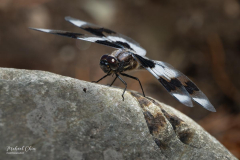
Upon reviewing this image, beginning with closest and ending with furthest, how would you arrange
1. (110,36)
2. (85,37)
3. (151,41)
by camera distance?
(85,37), (110,36), (151,41)

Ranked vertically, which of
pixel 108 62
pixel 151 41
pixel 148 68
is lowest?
pixel 151 41

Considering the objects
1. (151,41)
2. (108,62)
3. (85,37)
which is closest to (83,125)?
(108,62)

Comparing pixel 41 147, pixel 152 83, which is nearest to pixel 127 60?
pixel 41 147

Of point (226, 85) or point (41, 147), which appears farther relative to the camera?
point (226, 85)

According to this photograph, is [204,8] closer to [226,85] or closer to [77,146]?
[226,85]

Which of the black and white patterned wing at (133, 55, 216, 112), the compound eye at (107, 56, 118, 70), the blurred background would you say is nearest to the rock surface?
the black and white patterned wing at (133, 55, 216, 112)

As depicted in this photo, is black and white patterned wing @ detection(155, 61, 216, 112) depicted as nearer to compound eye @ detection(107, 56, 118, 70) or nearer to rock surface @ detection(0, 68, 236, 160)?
rock surface @ detection(0, 68, 236, 160)

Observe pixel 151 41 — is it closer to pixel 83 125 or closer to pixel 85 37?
pixel 85 37
